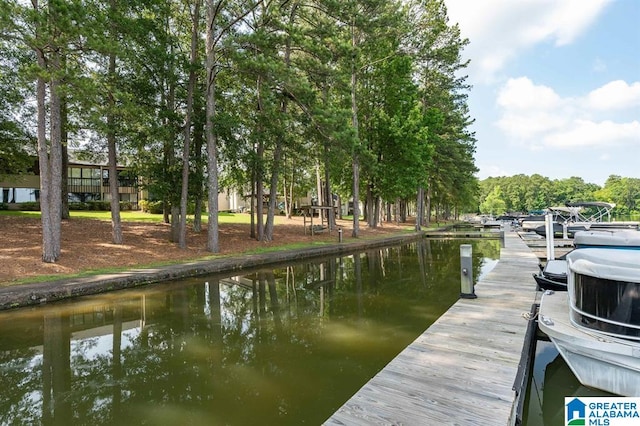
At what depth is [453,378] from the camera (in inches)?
138

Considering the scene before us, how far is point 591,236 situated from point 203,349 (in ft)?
19.9

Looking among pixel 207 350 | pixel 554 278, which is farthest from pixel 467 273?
pixel 207 350

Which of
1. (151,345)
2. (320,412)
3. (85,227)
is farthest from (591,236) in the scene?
(85,227)

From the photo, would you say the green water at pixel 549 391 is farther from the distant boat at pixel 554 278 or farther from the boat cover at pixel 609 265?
the distant boat at pixel 554 278

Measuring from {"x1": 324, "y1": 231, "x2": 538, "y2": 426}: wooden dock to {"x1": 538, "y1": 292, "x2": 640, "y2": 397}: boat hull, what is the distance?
19.4 inches

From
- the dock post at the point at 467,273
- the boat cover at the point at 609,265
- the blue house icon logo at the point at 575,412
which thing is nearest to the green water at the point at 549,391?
the blue house icon logo at the point at 575,412

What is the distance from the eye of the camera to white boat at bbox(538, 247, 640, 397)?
3467 millimetres

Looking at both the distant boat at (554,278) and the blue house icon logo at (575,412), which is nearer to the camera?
the blue house icon logo at (575,412)

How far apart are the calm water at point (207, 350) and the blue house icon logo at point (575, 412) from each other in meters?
1.94

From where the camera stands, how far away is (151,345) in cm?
534

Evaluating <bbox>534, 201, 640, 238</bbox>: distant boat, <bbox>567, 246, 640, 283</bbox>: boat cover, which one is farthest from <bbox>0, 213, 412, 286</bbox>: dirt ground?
<bbox>534, 201, 640, 238</bbox>: distant boat

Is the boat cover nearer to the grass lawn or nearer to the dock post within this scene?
the dock post

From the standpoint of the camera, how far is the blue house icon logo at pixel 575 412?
326 cm
